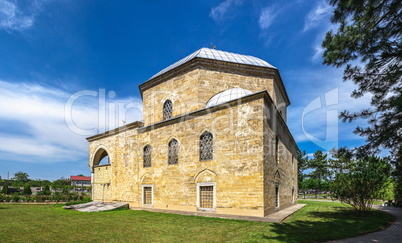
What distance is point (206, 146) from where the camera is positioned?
10023 millimetres

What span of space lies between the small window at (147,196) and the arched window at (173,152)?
2.18 m

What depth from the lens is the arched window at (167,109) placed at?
43.3 ft

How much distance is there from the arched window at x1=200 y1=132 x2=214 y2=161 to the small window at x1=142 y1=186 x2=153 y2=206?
13.3ft

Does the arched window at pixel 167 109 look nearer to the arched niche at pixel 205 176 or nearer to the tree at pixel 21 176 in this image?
the arched niche at pixel 205 176

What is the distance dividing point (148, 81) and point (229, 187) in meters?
8.63

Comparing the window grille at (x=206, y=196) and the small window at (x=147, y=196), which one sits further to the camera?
the small window at (x=147, y=196)

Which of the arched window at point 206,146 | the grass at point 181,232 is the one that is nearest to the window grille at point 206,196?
the arched window at point 206,146

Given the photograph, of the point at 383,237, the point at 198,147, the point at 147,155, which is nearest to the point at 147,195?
the point at 147,155

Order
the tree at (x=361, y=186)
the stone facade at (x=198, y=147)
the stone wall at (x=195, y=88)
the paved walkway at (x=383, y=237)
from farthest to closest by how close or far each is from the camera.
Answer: the stone wall at (x=195, y=88)
the tree at (x=361, y=186)
the stone facade at (x=198, y=147)
the paved walkway at (x=383, y=237)

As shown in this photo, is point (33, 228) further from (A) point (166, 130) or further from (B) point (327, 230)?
(B) point (327, 230)

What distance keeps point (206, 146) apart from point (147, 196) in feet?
15.9

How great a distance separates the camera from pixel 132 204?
514 inches

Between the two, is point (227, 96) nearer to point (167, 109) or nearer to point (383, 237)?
point (167, 109)

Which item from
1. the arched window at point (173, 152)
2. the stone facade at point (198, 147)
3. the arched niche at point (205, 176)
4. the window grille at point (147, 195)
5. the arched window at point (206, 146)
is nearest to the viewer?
the stone facade at point (198, 147)
